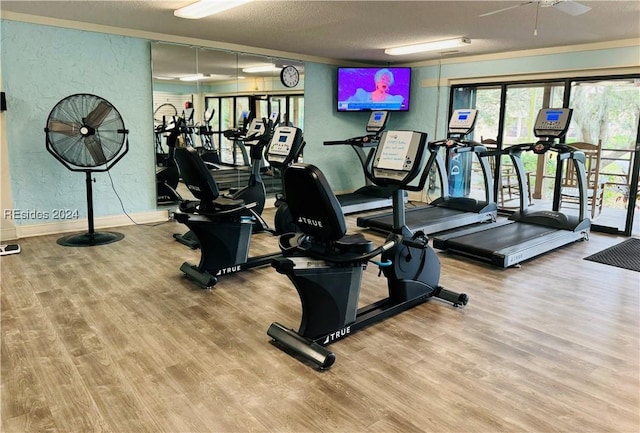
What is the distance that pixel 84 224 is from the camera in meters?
5.73

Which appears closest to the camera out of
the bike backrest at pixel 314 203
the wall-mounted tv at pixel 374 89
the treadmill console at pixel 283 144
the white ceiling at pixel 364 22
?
the bike backrest at pixel 314 203

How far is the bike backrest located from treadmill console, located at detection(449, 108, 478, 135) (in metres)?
4.02

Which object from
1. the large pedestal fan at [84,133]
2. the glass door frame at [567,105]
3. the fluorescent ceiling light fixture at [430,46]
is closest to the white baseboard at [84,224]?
the large pedestal fan at [84,133]

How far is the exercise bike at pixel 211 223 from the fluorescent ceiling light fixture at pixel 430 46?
369cm

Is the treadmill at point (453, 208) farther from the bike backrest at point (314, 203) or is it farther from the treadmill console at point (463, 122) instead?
the bike backrest at point (314, 203)

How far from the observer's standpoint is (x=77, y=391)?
94.2 inches

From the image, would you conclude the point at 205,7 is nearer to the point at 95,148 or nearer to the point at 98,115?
the point at 98,115

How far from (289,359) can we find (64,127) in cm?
359

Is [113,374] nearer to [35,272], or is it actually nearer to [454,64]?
[35,272]

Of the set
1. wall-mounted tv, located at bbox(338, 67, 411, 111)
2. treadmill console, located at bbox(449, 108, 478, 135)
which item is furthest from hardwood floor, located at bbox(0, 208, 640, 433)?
wall-mounted tv, located at bbox(338, 67, 411, 111)

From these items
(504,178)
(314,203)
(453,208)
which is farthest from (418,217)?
(314,203)

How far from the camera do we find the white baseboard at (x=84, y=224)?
535 centimetres

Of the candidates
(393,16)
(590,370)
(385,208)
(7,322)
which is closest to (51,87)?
(7,322)

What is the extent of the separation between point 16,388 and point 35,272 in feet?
6.67
